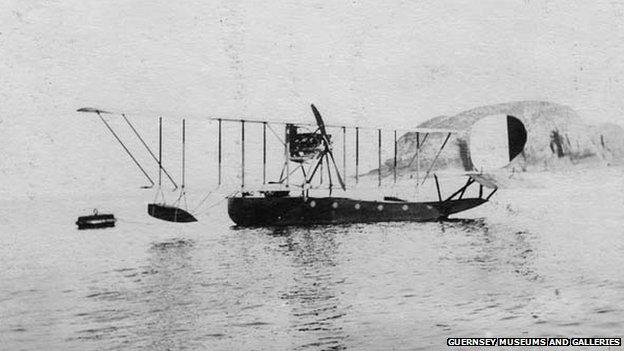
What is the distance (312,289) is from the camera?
40.7 feet

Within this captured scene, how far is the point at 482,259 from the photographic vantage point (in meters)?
16.8

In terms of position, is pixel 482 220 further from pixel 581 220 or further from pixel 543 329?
pixel 543 329

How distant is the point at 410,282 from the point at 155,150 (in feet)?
44.6

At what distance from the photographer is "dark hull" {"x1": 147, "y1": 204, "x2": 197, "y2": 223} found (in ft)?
82.6

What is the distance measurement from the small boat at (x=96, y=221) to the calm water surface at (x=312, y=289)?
7.77 meters

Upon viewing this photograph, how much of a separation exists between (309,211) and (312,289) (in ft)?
51.8

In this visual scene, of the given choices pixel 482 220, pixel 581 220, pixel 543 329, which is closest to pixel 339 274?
pixel 543 329

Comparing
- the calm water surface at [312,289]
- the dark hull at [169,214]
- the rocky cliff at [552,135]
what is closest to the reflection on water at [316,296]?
the calm water surface at [312,289]
